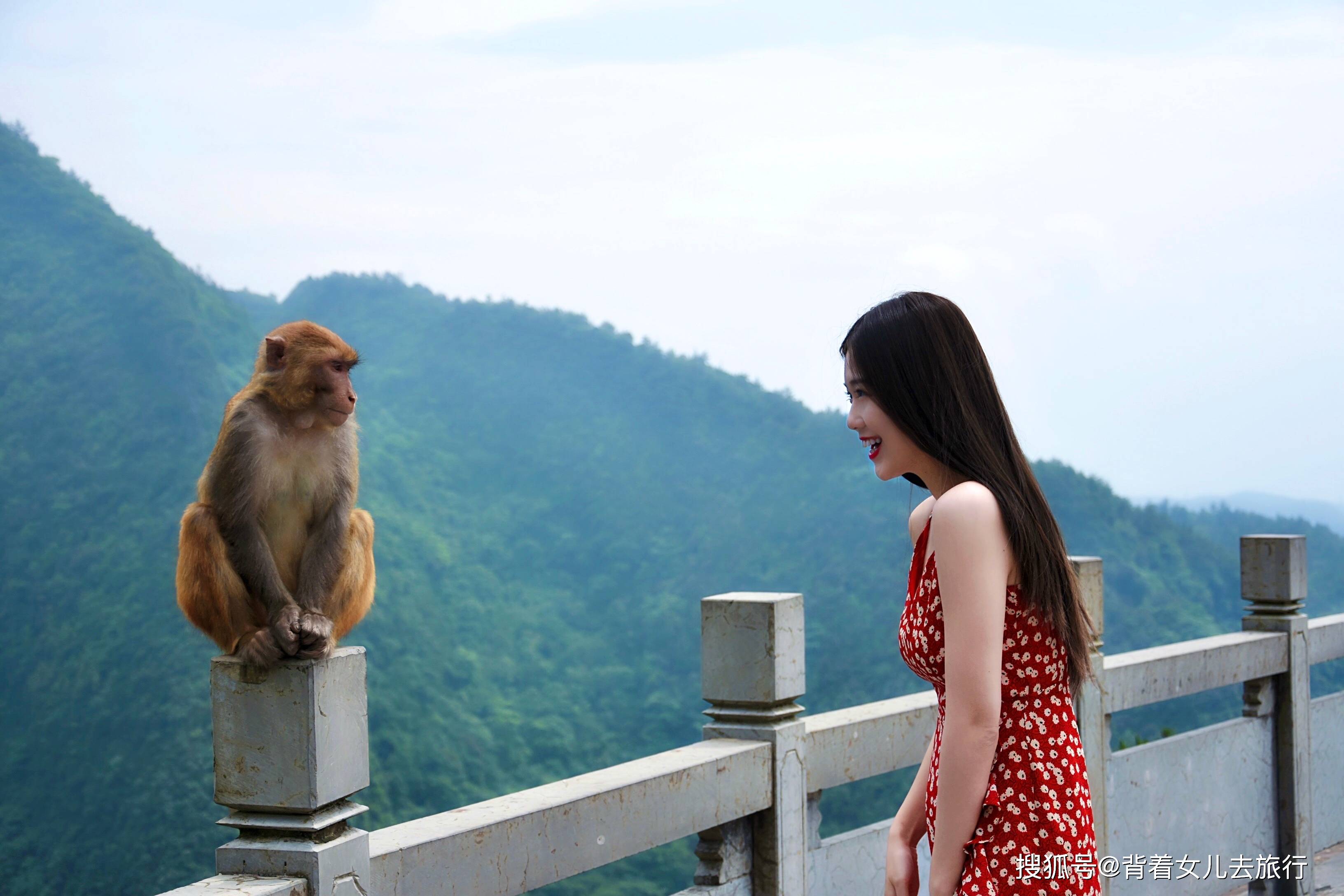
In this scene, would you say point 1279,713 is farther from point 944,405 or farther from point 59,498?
point 59,498

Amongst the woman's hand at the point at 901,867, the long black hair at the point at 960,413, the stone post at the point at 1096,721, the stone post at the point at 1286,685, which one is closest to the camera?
the long black hair at the point at 960,413

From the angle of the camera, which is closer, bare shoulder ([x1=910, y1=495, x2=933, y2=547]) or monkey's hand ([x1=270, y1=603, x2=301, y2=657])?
bare shoulder ([x1=910, y1=495, x2=933, y2=547])

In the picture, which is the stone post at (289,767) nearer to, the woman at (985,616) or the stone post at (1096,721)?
the woman at (985,616)

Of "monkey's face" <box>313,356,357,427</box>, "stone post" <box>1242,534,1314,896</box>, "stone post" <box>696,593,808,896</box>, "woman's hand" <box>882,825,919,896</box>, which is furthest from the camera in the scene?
"stone post" <box>1242,534,1314,896</box>

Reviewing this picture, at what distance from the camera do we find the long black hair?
1837mm

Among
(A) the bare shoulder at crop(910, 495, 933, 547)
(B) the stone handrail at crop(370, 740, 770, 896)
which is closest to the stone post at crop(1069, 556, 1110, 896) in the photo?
(B) the stone handrail at crop(370, 740, 770, 896)

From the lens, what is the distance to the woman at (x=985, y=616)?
1740mm

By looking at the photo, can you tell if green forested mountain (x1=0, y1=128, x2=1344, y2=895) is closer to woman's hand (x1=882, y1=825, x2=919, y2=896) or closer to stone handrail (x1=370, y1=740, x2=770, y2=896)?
stone handrail (x1=370, y1=740, x2=770, y2=896)

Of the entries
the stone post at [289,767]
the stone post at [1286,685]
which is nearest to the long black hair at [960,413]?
the stone post at [289,767]

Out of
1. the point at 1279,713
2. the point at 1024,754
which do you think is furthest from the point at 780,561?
the point at 1024,754

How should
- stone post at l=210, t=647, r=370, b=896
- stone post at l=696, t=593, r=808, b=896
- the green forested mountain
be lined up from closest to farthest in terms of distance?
stone post at l=210, t=647, r=370, b=896
stone post at l=696, t=593, r=808, b=896
the green forested mountain

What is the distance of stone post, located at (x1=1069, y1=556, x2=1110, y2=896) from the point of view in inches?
167

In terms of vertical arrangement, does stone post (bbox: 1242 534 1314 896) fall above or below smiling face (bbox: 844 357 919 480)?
below

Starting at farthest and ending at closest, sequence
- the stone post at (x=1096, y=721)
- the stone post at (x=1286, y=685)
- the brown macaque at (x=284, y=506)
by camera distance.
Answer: the stone post at (x=1286, y=685), the stone post at (x=1096, y=721), the brown macaque at (x=284, y=506)
